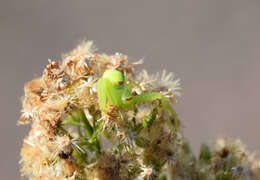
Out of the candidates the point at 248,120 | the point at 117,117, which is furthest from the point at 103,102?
the point at 248,120

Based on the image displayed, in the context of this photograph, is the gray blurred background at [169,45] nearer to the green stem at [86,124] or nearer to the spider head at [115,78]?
the green stem at [86,124]

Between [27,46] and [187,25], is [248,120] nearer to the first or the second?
[187,25]

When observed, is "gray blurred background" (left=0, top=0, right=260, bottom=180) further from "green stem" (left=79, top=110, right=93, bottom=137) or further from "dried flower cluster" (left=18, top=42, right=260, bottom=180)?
"green stem" (left=79, top=110, right=93, bottom=137)

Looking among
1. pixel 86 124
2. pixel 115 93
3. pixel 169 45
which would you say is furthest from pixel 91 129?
pixel 169 45

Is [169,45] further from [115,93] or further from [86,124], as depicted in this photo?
[115,93]

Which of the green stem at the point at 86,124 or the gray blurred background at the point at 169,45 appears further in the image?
the gray blurred background at the point at 169,45

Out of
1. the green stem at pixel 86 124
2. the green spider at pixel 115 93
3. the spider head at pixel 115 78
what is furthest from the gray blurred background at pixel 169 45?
the spider head at pixel 115 78
